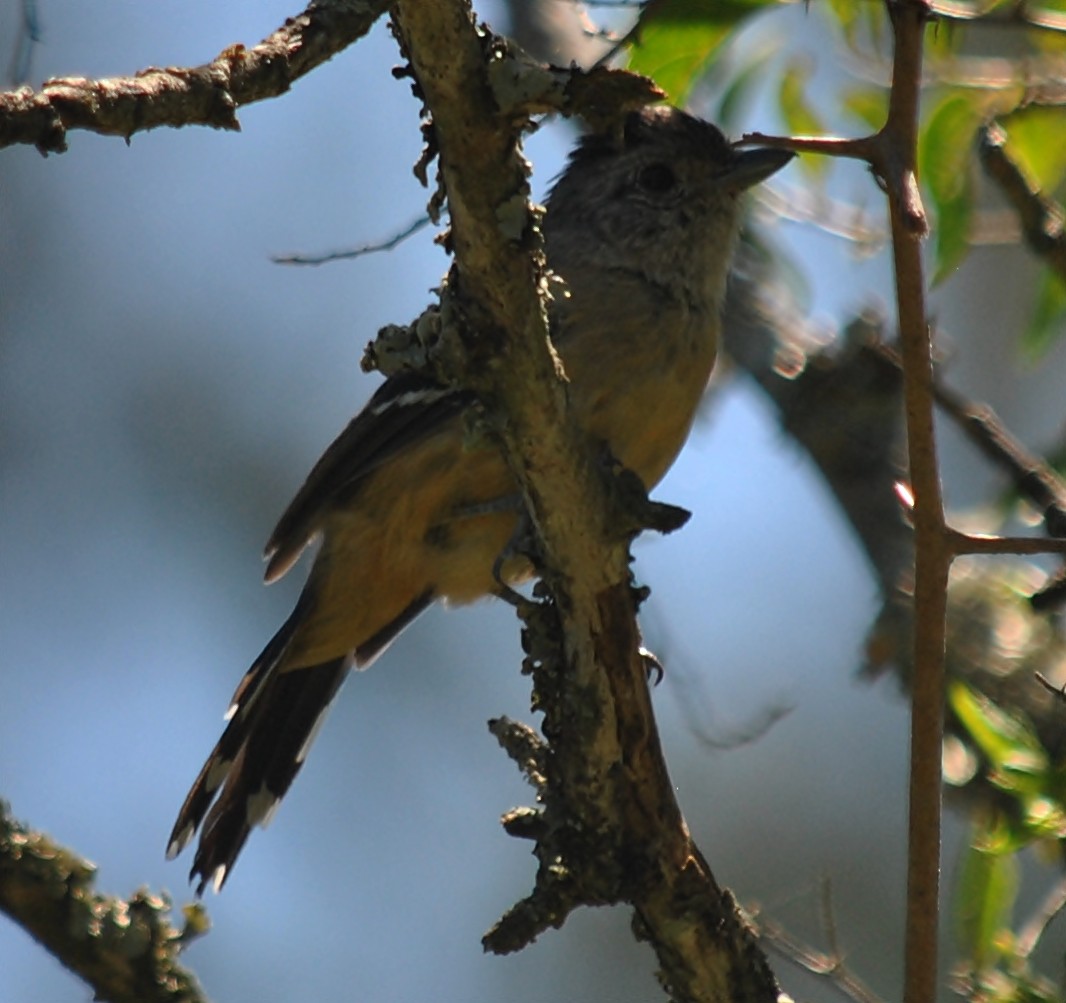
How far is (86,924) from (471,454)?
183cm

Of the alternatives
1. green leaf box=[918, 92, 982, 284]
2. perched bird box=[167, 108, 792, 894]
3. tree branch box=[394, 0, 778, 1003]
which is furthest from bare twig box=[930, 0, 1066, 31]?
perched bird box=[167, 108, 792, 894]

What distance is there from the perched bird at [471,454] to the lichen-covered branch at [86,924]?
1821 millimetres

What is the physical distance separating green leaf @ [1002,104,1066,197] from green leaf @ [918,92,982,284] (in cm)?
25

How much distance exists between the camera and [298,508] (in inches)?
198

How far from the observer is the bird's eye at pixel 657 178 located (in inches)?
209

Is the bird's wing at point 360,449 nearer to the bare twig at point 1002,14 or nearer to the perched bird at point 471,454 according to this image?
the perched bird at point 471,454

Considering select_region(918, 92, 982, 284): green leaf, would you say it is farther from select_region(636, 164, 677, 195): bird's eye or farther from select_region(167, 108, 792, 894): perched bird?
select_region(636, 164, 677, 195): bird's eye

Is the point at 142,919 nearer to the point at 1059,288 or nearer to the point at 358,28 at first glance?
the point at 358,28

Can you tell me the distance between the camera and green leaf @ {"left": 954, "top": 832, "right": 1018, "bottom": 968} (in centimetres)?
325

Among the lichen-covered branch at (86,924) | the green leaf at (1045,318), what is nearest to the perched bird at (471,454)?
the green leaf at (1045,318)

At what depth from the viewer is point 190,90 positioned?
2.42m

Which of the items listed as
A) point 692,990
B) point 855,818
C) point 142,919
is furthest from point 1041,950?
point 142,919

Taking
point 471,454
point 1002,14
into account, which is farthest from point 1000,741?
point 471,454

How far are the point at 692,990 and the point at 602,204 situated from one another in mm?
2775
